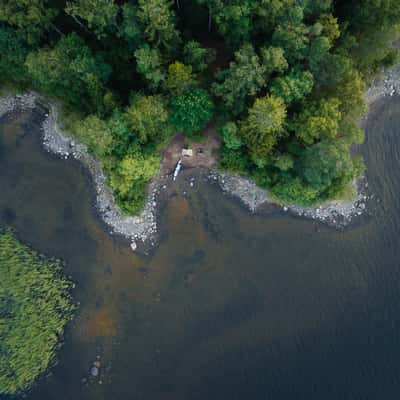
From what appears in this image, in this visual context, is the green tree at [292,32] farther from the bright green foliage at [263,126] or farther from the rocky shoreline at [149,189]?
the rocky shoreline at [149,189]

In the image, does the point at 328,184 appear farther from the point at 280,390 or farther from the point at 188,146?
the point at 280,390

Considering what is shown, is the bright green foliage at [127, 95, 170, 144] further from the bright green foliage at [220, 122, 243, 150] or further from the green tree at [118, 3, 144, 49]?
the bright green foliage at [220, 122, 243, 150]

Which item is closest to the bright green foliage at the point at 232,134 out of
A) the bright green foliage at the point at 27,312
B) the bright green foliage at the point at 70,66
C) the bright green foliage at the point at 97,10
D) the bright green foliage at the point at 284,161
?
the bright green foliage at the point at 284,161

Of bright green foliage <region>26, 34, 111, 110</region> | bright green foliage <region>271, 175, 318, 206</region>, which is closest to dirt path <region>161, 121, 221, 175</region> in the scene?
bright green foliage <region>271, 175, 318, 206</region>

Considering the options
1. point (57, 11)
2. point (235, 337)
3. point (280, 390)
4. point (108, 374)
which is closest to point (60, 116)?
point (57, 11)

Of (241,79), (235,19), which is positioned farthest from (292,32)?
(241,79)

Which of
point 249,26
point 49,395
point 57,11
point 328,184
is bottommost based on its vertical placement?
point 49,395

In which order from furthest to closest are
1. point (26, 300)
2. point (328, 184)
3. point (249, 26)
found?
point (26, 300) < point (328, 184) < point (249, 26)
